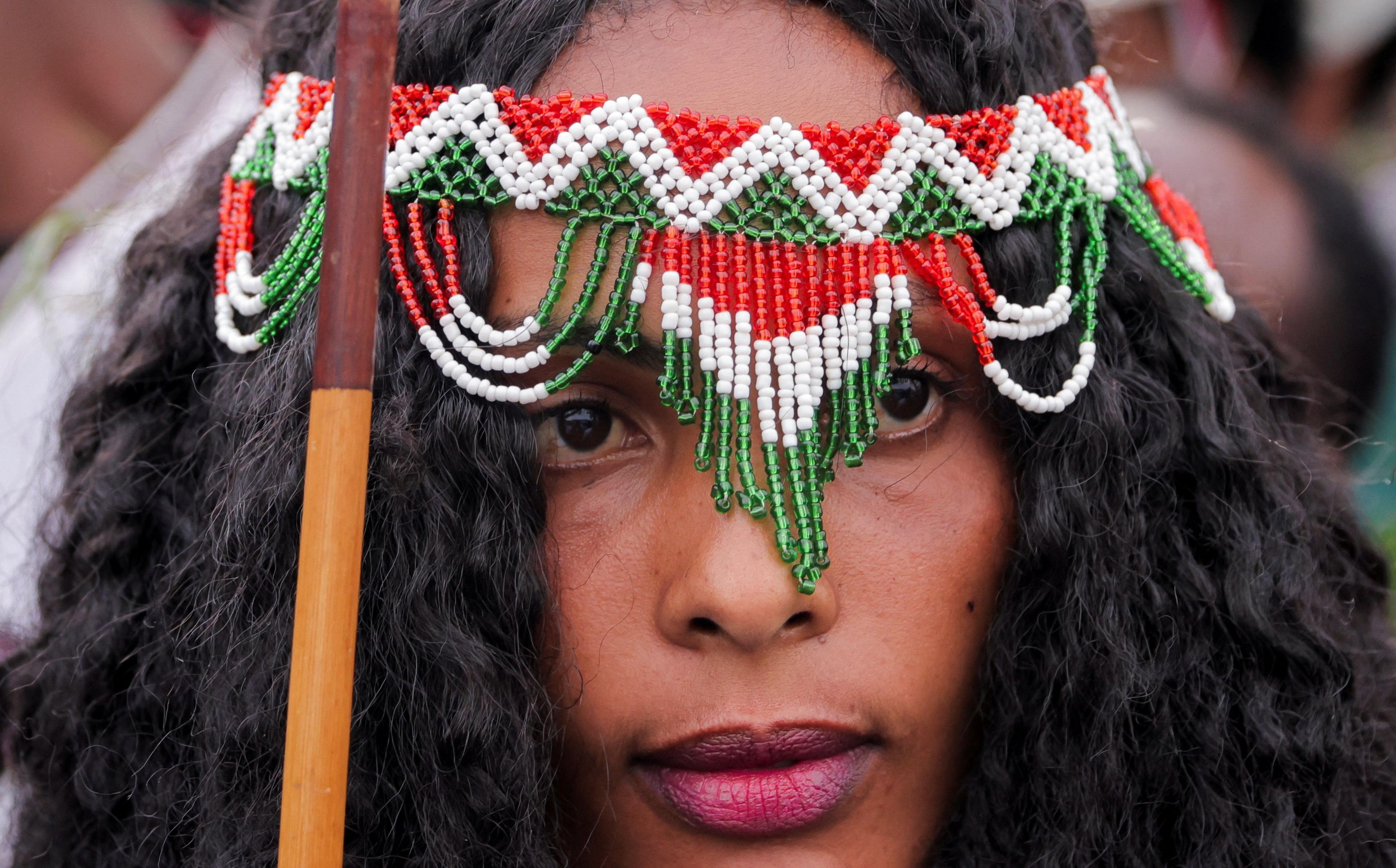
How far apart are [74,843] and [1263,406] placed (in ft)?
5.44

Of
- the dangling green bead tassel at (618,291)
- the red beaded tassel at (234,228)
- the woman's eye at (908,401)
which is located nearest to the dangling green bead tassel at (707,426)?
Answer: the dangling green bead tassel at (618,291)

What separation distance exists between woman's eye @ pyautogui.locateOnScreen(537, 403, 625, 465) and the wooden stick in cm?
39

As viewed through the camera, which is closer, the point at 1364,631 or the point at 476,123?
the point at 476,123

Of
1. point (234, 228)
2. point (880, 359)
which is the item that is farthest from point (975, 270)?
point (234, 228)

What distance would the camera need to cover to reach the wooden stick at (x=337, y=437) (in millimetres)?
933

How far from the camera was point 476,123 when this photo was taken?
1.28 meters

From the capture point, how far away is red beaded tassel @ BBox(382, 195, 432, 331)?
4.21ft

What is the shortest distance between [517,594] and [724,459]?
266 mm

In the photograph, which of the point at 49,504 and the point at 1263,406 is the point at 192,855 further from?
the point at 1263,406

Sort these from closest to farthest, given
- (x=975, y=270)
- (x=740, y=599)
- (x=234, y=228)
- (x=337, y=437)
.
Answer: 1. (x=337, y=437)
2. (x=740, y=599)
3. (x=975, y=270)
4. (x=234, y=228)

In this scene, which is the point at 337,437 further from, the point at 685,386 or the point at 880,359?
the point at 880,359

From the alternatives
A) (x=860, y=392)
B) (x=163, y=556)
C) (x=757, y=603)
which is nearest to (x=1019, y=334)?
(x=860, y=392)

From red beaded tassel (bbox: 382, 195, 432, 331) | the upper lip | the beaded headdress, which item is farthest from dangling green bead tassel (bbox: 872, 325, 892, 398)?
red beaded tassel (bbox: 382, 195, 432, 331)

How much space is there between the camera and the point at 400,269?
1284 mm
